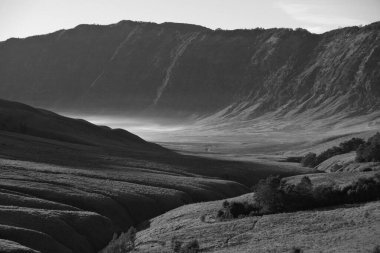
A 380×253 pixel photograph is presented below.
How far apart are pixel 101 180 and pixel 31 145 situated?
Answer: 33905mm

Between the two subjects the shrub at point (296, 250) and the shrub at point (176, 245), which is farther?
the shrub at point (176, 245)

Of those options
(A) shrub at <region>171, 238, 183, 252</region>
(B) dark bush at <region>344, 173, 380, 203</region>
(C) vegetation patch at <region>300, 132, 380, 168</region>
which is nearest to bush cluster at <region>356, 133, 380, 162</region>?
(C) vegetation patch at <region>300, 132, 380, 168</region>

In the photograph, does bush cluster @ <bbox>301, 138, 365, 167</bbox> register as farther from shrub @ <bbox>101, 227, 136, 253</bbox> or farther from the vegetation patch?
shrub @ <bbox>101, 227, 136, 253</bbox>

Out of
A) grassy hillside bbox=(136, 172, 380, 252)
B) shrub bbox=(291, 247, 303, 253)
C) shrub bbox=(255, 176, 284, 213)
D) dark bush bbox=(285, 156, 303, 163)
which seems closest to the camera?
shrub bbox=(291, 247, 303, 253)

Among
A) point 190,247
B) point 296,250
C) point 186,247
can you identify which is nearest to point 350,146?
point 190,247

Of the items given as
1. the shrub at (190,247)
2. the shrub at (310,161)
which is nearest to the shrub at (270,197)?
the shrub at (190,247)

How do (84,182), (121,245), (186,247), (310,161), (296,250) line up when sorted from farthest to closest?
(310,161)
(84,182)
(121,245)
(186,247)
(296,250)

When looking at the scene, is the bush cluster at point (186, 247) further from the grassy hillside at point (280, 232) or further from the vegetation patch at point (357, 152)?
the vegetation patch at point (357, 152)

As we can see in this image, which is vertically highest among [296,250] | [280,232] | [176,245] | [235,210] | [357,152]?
[357,152]

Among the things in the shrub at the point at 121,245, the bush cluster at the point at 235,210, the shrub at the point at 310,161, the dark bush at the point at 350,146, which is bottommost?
the shrub at the point at 121,245

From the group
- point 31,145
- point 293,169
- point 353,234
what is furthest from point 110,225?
point 293,169

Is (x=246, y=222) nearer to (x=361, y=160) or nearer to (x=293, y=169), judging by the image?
(x=361, y=160)

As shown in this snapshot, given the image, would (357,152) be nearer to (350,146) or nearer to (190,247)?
(350,146)

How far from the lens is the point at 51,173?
94562mm
